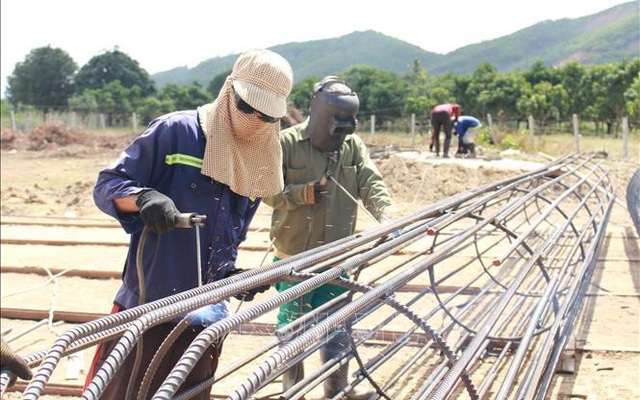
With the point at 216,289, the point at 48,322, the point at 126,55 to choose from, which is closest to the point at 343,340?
the point at 216,289

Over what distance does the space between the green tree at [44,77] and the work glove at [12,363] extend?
67048mm

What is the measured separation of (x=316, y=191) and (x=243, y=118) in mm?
1268

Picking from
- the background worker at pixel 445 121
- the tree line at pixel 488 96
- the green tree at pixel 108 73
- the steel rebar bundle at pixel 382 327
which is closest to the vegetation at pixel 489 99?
the tree line at pixel 488 96

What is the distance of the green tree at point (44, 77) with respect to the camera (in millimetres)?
64875

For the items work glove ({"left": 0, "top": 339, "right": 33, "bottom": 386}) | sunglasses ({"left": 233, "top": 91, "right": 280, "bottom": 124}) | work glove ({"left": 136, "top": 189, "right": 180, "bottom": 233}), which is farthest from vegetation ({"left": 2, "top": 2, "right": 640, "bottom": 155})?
work glove ({"left": 0, "top": 339, "right": 33, "bottom": 386})

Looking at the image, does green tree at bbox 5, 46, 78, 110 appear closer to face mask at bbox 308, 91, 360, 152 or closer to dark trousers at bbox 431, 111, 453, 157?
dark trousers at bbox 431, 111, 453, 157

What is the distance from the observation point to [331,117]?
3.84 meters

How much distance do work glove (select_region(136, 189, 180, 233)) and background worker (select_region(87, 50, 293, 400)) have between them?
0.51ft

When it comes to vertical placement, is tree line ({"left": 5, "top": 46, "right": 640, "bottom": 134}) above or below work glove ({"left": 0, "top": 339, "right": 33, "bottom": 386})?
above

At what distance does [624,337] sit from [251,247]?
484 centimetres

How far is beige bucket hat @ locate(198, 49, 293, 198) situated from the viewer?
2.55 meters

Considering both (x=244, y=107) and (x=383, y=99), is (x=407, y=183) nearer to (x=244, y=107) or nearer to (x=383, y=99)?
(x=244, y=107)

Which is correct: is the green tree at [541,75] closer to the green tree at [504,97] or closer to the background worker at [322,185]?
the green tree at [504,97]

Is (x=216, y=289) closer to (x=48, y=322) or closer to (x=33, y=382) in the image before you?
(x=33, y=382)
